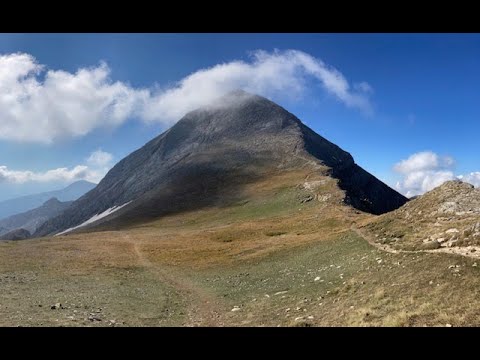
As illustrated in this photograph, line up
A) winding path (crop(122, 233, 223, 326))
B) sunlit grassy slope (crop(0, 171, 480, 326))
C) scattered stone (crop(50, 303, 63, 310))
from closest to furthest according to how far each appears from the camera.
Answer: sunlit grassy slope (crop(0, 171, 480, 326))
winding path (crop(122, 233, 223, 326))
scattered stone (crop(50, 303, 63, 310))

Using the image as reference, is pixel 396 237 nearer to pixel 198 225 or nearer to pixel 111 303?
pixel 111 303

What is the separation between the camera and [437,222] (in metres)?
35.0

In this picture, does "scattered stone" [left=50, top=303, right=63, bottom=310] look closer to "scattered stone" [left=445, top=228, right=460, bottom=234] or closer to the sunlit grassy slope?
the sunlit grassy slope

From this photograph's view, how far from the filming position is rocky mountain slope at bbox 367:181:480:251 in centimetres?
2761

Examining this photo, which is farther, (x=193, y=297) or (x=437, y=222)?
(x=437, y=222)

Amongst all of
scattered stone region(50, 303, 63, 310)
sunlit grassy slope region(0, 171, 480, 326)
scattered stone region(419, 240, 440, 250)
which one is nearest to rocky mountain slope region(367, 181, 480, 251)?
scattered stone region(419, 240, 440, 250)

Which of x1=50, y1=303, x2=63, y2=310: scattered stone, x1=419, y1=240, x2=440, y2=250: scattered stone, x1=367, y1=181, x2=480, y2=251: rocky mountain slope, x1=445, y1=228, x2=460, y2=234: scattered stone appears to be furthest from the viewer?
x1=445, y1=228, x2=460, y2=234: scattered stone

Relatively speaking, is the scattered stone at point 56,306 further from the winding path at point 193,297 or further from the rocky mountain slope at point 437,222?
the rocky mountain slope at point 437,222

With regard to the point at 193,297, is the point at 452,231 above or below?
above

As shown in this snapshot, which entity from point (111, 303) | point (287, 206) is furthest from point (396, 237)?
point (287, 206)

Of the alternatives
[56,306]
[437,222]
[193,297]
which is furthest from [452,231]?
[56,306]

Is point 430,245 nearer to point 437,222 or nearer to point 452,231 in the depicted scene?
point 452,231
